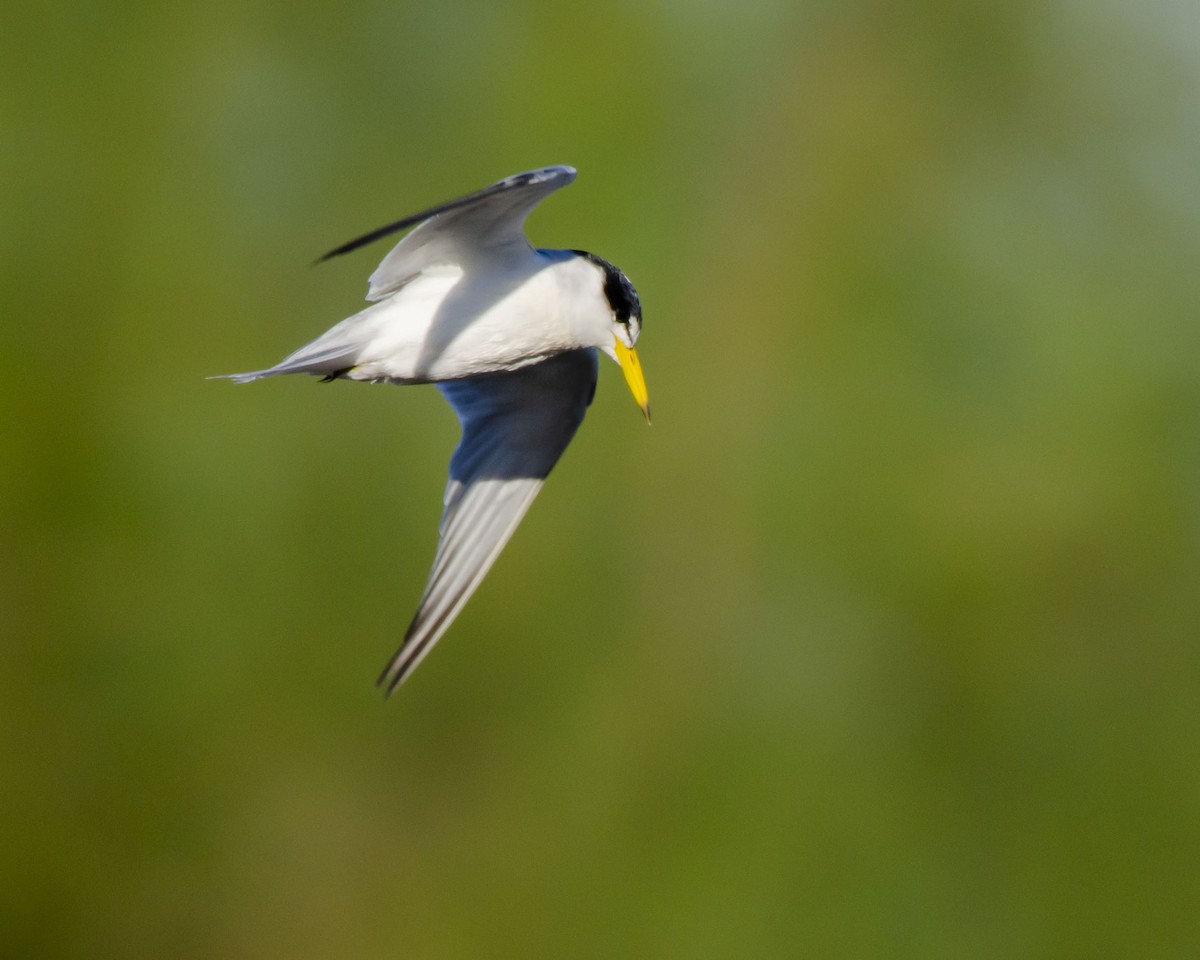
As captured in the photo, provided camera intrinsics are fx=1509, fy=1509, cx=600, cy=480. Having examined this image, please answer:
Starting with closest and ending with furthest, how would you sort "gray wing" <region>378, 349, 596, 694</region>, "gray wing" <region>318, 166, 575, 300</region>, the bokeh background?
"gray wing" <region>318, 166, 575, 300</region> → "gray wing" <region>378, 349, 596, 694</region> → the bokeh background

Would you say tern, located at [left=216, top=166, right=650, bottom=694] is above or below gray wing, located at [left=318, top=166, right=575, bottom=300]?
below

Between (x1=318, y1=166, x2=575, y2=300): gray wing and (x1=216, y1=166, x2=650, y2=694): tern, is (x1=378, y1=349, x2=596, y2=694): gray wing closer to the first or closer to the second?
(x1=216, y1=166, x2=650, y2=694): tern

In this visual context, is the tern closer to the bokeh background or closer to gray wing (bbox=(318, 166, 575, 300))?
gray wing (bbox=(318, 166, 575, 300))

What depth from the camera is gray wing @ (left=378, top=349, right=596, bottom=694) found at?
4035mm

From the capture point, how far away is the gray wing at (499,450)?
4.04m

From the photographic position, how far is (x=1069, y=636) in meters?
14.3

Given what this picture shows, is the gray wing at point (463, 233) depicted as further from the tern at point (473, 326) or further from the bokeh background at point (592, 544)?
the bokeh background at point (592, 544)

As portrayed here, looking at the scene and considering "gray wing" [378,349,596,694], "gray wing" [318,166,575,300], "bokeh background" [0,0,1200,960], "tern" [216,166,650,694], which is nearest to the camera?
"gray wing" [318,166,575,300]

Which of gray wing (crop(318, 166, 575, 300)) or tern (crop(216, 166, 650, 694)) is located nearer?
gray wing (crop(318, 166, 575, 300))

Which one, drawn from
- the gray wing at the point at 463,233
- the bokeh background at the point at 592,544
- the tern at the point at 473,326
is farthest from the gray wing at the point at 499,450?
the bokeh background at the point at 592,544

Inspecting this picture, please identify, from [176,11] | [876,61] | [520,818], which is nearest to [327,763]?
[520,818]

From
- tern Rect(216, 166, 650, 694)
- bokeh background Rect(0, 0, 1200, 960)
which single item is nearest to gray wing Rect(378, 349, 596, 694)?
tern Rect(216, 166, 650, 694)

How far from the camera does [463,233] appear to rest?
366cm

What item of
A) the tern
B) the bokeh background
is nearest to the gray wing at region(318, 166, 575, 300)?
the tern
